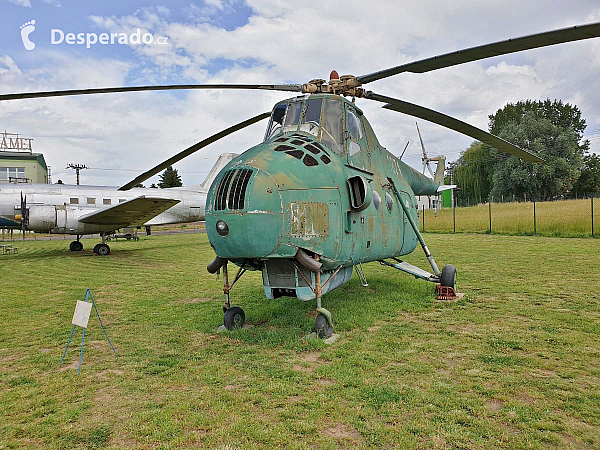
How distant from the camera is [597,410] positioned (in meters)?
3.75

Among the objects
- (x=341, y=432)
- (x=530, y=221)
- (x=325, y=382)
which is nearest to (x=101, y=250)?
(x=325, y=382)

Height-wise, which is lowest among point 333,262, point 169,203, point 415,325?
point 415,325

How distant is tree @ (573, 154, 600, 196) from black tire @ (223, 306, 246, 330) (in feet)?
195

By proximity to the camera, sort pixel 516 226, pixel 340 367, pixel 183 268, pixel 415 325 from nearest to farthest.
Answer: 1. pixel 340 367
2. pixel 415 325
3. pixel 183 268
4. pixel 516 226

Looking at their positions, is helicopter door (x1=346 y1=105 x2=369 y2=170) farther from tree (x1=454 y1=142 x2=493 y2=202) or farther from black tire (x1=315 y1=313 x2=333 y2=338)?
tree (x1=454 y1=142 x2=493 y2=202)

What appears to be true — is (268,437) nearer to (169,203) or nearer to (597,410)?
(597,410)

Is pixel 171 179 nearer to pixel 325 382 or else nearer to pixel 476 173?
pixel 476 173

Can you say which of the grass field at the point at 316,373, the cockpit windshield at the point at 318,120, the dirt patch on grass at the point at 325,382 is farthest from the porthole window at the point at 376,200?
the dirt patch on grass at the point at 325,382

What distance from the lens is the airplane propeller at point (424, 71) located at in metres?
4.91

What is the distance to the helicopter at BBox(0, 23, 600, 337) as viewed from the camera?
5309 mm

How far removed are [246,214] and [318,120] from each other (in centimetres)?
247

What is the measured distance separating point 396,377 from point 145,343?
383 cm

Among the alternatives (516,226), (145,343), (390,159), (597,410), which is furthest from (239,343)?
(516,226)

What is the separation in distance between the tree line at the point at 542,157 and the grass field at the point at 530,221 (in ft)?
44.3
